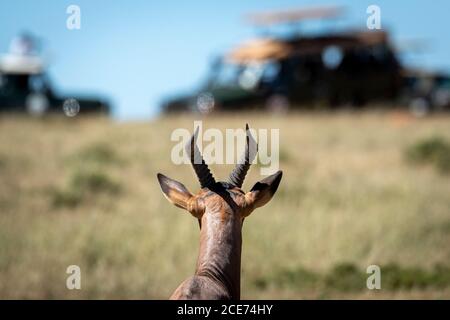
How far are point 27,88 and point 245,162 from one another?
77.0 ft

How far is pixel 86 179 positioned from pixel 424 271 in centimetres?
680

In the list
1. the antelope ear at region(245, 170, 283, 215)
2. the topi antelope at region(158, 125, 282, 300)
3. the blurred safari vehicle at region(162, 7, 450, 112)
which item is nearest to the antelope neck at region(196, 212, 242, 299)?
the topi antelope at region(158, 125, 282, 300)

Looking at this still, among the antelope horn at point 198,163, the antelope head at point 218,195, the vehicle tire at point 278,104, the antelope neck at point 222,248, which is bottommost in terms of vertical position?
the antelope neck at point 222,248

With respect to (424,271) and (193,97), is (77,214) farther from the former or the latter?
(193,97)

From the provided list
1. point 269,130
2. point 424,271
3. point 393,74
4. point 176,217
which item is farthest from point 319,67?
point 424,271

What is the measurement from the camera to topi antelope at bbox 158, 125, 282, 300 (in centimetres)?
573

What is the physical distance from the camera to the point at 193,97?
84.8 feet

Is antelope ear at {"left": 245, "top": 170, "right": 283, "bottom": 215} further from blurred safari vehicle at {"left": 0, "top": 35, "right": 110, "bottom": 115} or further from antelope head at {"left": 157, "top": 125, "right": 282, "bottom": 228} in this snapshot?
blurred safari vehicle at {"left": 0, "top": 35, "right": 110, "bottom": 115}

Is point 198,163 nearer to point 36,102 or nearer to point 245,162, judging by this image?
point 245,162

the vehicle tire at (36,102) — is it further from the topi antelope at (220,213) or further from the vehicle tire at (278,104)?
the topi antelope at (220,213)

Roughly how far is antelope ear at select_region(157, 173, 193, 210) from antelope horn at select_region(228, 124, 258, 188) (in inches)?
16.5

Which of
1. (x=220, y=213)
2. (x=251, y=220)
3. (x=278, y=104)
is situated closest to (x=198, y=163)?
(x=220, y=213)

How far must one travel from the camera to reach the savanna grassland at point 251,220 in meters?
9.89

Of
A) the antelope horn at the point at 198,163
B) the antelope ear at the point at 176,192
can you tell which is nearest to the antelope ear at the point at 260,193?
the antelope horn at the point at 198,163
